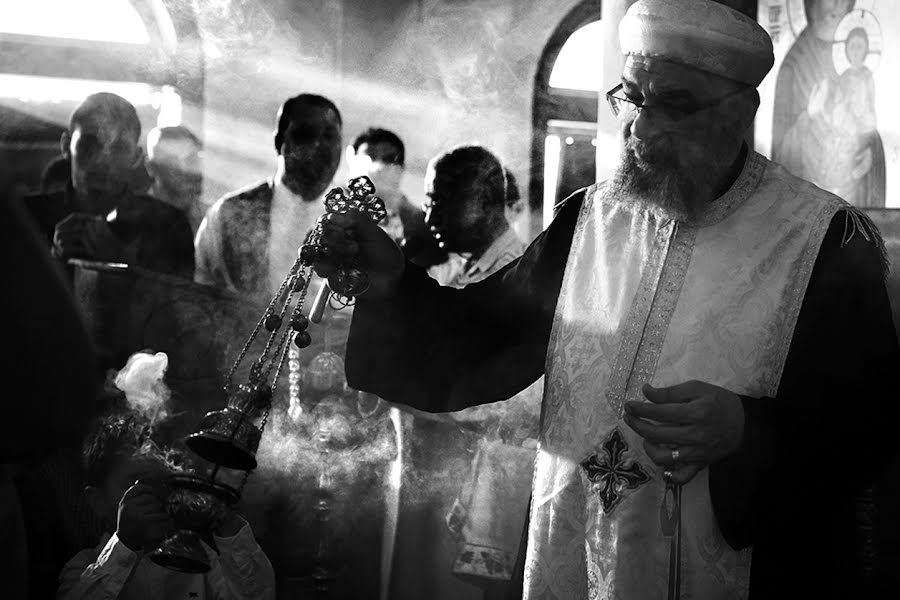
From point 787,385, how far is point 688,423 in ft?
1.04

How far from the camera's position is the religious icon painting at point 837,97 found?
141 inches

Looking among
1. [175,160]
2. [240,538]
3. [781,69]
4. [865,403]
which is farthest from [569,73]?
[865,403]

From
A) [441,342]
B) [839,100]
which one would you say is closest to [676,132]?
[441,342]

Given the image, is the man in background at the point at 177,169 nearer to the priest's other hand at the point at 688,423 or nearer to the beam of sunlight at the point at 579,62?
the beam of sunlight at the point at 579,62

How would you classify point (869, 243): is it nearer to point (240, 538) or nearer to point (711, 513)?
point (711, 513)

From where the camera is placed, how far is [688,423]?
6.55 feet

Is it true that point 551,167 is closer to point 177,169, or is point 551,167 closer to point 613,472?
point 177,169

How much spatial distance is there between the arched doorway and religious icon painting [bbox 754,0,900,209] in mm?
786

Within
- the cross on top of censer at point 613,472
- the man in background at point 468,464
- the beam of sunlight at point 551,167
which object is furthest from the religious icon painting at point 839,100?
the cross on top of censer at point 613,472

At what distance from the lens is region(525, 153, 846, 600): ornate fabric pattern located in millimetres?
2230

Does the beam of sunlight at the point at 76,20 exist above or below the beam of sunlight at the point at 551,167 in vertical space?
above

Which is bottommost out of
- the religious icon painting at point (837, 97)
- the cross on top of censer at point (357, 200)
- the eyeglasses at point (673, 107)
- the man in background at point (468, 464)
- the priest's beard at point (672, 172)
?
the man in background at point (468, 464)

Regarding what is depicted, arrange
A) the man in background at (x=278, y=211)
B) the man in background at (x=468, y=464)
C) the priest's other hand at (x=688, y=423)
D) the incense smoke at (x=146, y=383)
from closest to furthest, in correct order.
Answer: the priest's other hand at (x=688, y=423), the incense smoke at (x=146, y=383), the man in background at (x=468, y=464), the man in background at (x=278, y=211)

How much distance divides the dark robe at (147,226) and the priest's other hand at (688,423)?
2938 millimetres
